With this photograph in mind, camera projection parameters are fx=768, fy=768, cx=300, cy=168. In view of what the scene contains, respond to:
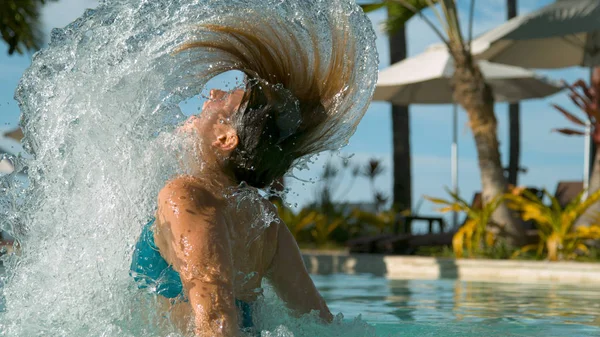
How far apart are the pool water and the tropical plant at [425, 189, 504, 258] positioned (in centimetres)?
152

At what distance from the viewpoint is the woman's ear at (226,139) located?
2.21 m

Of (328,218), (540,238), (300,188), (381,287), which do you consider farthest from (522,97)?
(300,188)

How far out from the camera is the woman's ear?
7.24 ft

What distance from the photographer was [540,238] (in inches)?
423

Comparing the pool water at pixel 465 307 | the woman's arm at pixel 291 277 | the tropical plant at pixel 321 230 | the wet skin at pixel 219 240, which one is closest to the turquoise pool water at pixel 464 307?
the pool water at pixel 465 307

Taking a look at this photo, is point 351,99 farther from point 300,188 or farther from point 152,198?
point 152,198

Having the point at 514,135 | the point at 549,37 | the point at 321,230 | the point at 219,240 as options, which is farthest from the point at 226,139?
the point at 514,135

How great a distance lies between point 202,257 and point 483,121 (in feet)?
30.1

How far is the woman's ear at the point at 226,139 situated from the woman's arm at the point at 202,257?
205mm

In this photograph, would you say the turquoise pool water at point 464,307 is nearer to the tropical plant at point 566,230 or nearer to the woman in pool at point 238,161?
the woman in pool at point 238,161

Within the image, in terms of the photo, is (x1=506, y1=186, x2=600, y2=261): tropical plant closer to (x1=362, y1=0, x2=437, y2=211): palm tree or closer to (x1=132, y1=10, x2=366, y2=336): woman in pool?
(x1=362, y1=0, x2=437, y2=211): palm tree

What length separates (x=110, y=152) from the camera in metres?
2.80

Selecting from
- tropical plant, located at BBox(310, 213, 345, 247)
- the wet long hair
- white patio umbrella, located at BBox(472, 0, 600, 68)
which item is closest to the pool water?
the wet long hair

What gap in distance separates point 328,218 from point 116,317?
1368 cm
